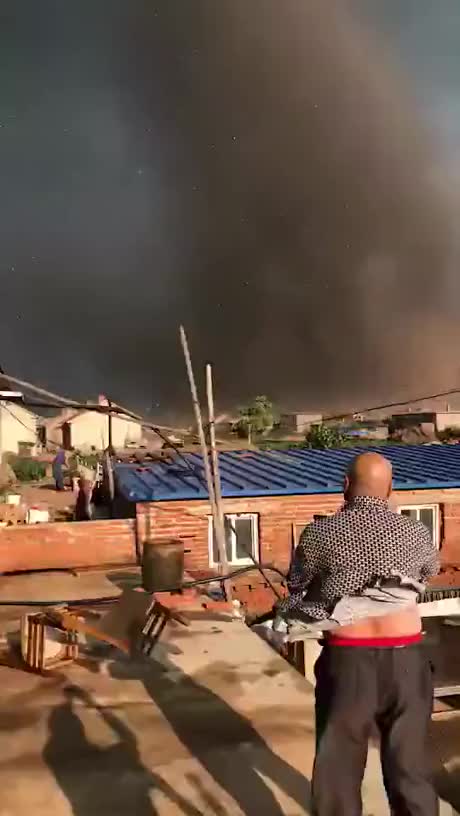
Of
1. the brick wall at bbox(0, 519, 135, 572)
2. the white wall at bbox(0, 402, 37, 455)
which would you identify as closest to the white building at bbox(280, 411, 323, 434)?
the white wall at bbox(0, 402, 37, 455)

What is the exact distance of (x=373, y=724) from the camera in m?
3.10

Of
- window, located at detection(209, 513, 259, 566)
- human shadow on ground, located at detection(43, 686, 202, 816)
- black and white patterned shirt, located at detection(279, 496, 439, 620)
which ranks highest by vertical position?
black and white patterned shirt, located at detection(279, 496, 439, 620)

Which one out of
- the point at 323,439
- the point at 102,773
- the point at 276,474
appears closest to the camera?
the point at 102,773

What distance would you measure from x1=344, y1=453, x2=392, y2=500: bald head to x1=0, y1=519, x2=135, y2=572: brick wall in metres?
9.14

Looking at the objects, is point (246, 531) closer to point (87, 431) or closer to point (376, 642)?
point (376, 642)

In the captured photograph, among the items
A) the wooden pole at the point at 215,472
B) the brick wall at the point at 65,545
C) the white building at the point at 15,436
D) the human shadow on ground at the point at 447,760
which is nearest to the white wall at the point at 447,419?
the white building at the point at 15,436

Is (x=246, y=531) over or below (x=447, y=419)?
below

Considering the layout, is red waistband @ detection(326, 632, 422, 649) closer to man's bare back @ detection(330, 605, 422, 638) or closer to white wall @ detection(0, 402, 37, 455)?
man's bare back @ detection(330, 605, 422, 638)

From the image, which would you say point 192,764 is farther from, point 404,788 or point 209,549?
point 209,549

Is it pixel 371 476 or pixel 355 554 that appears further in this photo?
pixel 371 476

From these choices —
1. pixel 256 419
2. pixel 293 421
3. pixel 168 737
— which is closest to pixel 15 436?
pixel 256 419

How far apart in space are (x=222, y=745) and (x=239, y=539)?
8.28 meters

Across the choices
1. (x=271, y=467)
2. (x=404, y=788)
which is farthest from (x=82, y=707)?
(x=271, y=467)

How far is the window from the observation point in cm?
1300
